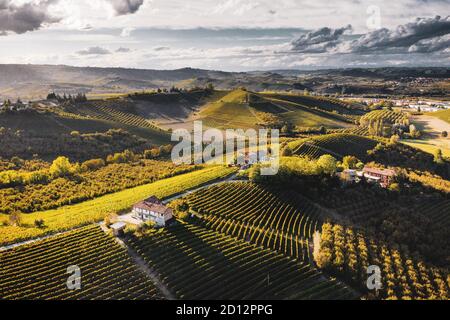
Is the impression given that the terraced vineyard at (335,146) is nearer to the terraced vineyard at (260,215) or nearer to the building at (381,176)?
the building at (381,176)

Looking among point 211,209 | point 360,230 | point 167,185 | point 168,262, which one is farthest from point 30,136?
point 360,230

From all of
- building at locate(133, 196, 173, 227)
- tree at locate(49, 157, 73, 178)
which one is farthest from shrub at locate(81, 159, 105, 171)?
building at locate(133, 196, 173, 227)

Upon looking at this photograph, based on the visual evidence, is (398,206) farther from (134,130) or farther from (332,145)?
(134,130)

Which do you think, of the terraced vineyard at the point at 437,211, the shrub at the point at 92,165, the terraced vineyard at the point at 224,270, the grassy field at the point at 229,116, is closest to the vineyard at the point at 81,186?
the shrub at the point at 92,165

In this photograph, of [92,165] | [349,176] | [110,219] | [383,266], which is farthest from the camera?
[92,165]

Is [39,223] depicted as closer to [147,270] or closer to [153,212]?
[153,212]

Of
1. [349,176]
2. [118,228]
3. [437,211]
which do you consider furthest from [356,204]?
[118,228]

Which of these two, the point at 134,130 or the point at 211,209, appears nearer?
the point at 211,209
